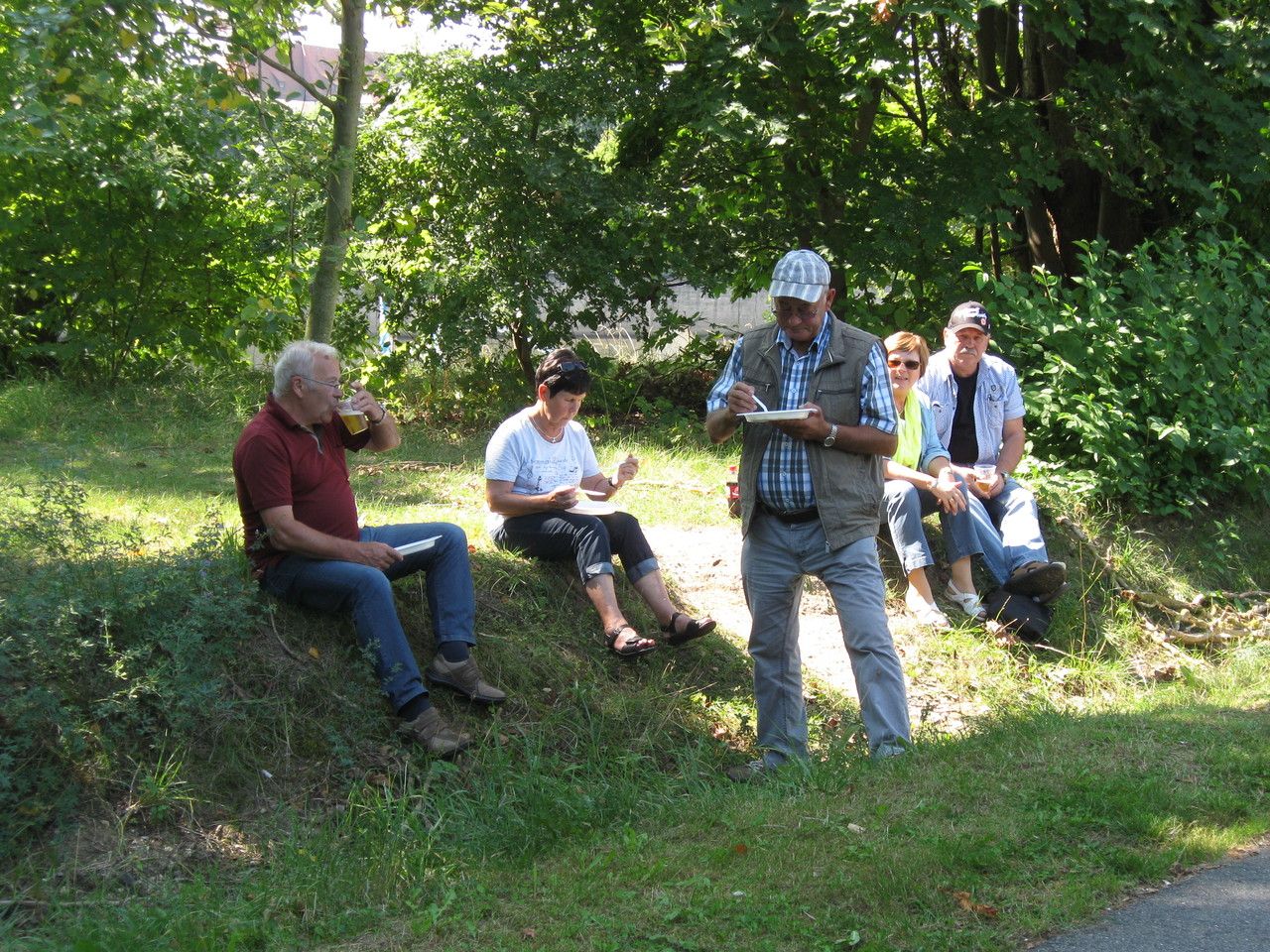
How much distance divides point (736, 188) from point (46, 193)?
241 inches

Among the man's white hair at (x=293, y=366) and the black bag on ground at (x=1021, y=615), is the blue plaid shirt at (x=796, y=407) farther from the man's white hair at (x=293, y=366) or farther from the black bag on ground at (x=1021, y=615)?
the black bag on ground at (x=1021, y=615)

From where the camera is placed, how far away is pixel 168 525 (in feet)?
21.5

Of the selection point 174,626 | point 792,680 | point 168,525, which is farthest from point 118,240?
point 792,680

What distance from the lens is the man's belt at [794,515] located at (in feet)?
16.9

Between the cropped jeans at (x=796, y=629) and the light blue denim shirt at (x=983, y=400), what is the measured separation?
2795mm

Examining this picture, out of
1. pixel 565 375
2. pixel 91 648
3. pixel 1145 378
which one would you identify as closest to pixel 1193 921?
pixel 565 375

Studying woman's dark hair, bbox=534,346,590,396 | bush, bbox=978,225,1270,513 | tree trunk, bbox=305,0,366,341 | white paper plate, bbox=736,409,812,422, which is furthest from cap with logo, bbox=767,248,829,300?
bush, bbox=978,225,1270,513

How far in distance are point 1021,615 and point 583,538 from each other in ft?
9.47

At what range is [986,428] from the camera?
25.4 ft

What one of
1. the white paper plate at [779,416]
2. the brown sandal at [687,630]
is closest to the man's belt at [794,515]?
the white paper plate at [779,416]

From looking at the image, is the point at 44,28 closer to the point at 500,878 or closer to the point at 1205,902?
the point at 500,878

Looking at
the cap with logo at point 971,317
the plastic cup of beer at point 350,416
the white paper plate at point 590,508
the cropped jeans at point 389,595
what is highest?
the cap with logo at point 971,317

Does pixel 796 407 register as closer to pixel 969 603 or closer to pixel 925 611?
pixel 925 611

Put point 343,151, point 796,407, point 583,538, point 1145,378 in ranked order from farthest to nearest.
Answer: point 1145,378
point 583,538
point 343,151
point 796,407
